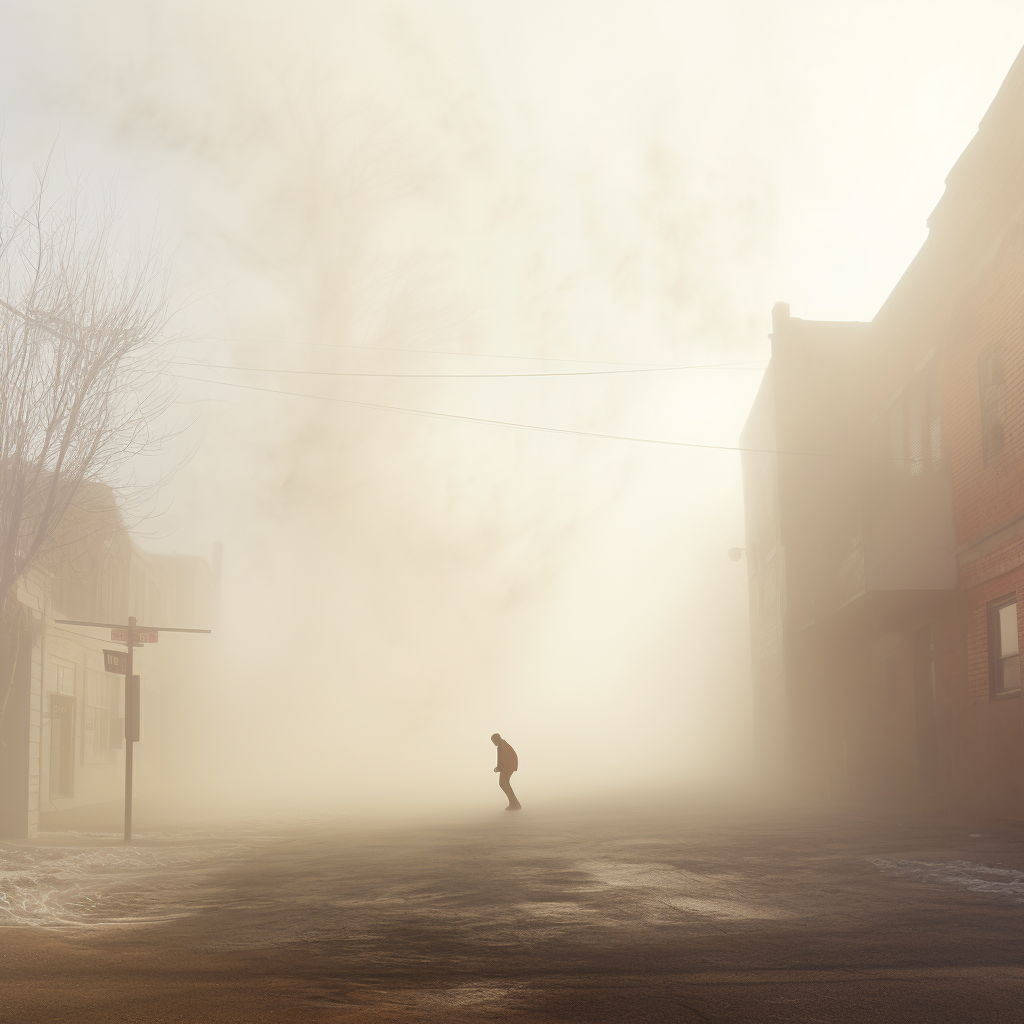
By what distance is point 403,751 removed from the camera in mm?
73875

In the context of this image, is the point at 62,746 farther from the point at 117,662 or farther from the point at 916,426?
the point at 916,426

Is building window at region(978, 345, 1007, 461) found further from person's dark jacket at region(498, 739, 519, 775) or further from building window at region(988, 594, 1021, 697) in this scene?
person's dark jacket at region(498, 739, 519, 775)

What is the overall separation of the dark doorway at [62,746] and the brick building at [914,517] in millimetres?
16847

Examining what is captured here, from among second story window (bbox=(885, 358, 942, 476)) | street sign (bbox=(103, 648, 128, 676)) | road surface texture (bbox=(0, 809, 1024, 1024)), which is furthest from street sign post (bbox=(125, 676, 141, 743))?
second story window (bbox=(885, 358, 942, 476))

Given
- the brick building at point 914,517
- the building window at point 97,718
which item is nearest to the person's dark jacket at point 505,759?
the brick building at point 914,517

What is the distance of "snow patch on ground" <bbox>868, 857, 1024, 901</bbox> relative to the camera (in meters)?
9.20

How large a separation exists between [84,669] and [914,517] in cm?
1995

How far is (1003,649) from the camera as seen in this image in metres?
16.3

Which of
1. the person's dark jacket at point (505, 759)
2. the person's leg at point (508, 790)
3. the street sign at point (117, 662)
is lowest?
the person's leg at point (508, 790)

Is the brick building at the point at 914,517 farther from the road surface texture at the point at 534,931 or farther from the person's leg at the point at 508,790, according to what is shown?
the person's leg at the point at 508,790

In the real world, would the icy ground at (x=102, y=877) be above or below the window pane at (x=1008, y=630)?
below

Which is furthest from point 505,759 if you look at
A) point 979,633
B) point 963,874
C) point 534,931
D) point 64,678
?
point 534,931

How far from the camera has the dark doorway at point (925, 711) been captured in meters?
20.3

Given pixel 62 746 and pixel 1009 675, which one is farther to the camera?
pixel 62 746
